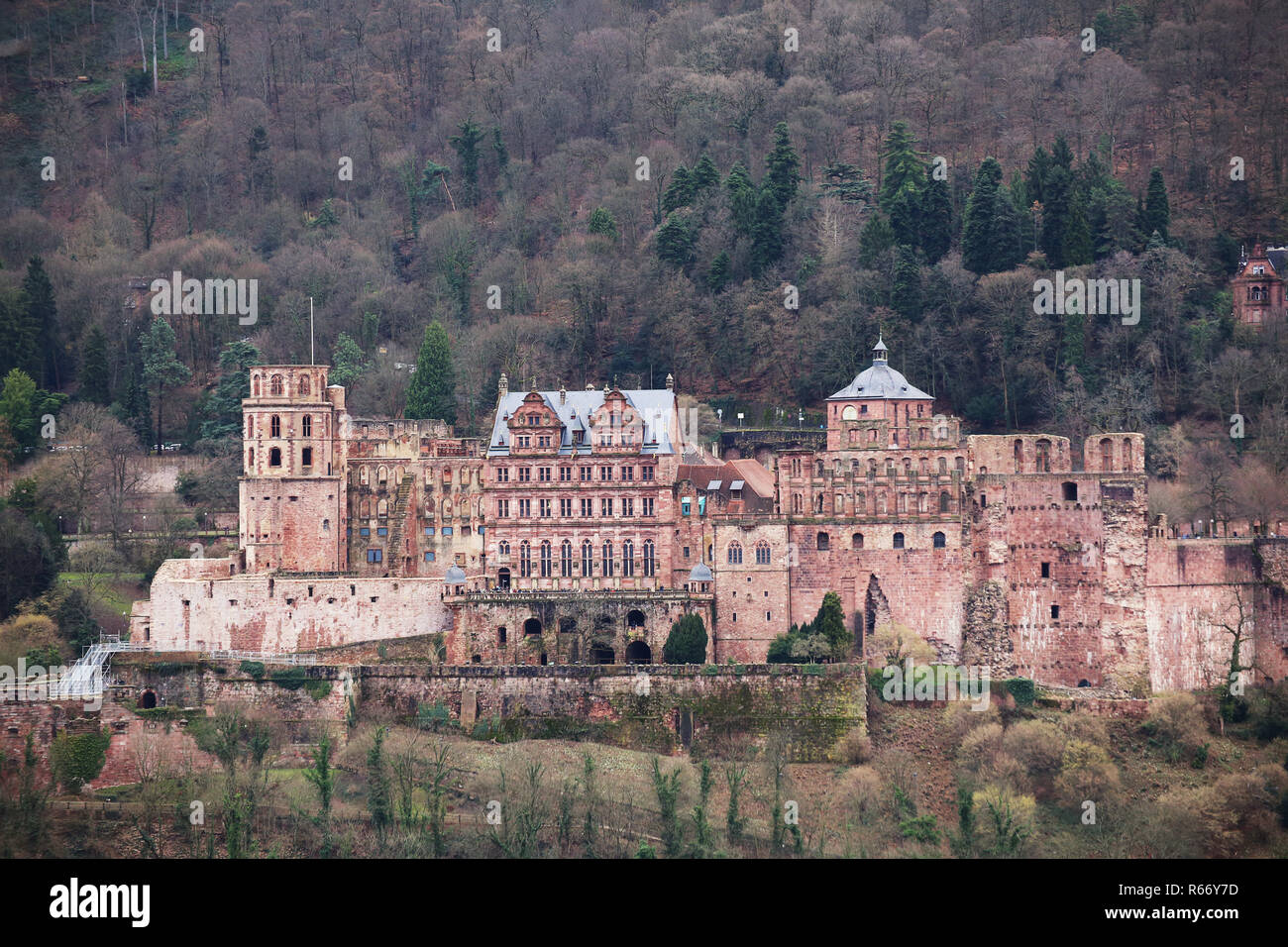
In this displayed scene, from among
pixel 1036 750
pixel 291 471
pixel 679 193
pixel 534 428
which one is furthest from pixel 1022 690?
pixel 679 193

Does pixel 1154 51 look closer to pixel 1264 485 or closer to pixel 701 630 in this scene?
pixel 1264 485

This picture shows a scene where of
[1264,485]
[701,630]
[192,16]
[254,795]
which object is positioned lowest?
[254,795]

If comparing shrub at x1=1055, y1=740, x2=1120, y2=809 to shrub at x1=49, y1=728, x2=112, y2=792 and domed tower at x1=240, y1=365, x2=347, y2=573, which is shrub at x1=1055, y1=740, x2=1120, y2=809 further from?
shrub at x1=49, y1=728, x2=112, y2=792

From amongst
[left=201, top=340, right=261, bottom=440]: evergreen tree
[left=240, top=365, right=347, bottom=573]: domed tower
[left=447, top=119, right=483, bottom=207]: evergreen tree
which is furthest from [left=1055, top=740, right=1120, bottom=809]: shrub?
[left=447, top=119, right=483, bottom=207]: evergreen tree

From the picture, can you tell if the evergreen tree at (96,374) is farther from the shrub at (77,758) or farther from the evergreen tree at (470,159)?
the shrub at (77,758)

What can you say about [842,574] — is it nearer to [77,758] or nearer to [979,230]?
[979,230]

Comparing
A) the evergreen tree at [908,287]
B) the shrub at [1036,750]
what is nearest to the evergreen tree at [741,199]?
the evergreen tree at [908,287]

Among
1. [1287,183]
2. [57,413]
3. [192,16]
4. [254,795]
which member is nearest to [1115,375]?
[1287,183]
